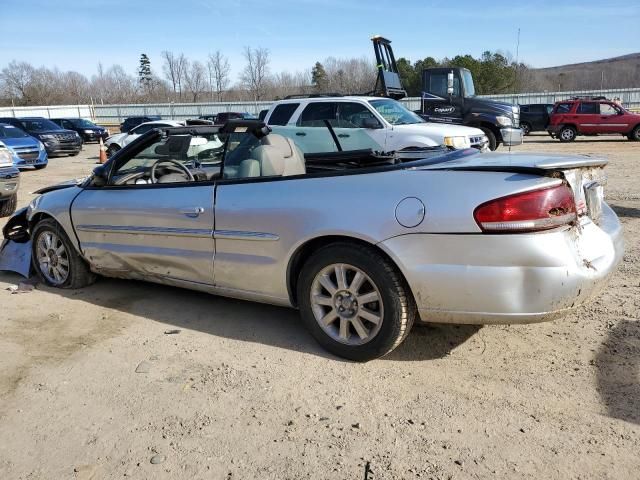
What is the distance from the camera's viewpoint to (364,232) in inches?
125

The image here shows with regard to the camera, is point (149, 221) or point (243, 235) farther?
point (149, 221)

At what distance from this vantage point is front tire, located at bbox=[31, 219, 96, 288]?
16.2ft

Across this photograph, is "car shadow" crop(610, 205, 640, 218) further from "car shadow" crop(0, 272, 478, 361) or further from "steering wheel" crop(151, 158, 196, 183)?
"steering wheel" crop(151, 158, 196, 183)

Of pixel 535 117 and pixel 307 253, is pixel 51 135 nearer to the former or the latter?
pixel 307 253

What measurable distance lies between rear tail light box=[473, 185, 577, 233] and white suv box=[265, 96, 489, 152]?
23.8ft

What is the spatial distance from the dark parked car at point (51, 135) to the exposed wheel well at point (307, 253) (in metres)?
20.9

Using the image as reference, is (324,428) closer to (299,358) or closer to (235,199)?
(299,358)

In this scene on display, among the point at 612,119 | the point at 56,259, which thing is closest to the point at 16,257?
the point at 56,259

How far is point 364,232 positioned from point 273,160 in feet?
3.89

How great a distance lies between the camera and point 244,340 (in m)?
3.87

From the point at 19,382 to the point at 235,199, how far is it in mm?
1739

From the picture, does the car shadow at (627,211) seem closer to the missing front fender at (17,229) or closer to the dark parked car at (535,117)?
the missing front fender at (17,229)

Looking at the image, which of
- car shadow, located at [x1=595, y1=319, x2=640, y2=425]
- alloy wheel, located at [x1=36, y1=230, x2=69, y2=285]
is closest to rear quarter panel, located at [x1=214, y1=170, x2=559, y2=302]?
car shadow, located at [x1=595, y1=319, x2=640, y2=425]

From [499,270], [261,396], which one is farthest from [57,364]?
[499,270]
